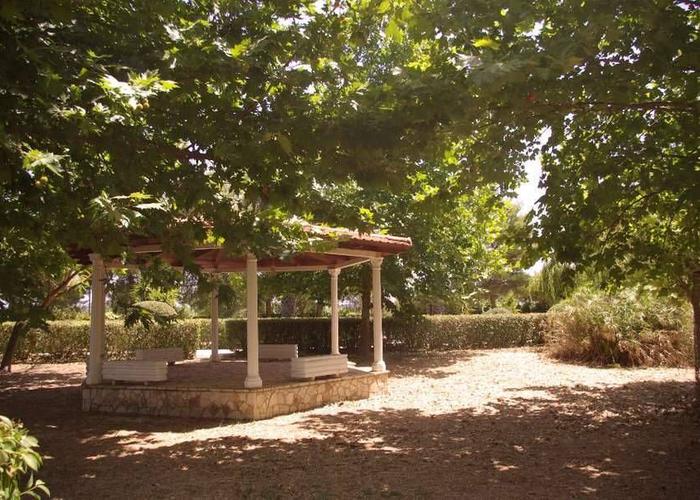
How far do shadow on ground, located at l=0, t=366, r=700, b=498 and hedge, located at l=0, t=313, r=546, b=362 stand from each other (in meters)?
10.5

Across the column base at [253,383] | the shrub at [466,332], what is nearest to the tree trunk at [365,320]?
the shrub at [466,332]

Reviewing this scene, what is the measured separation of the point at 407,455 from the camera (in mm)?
6988

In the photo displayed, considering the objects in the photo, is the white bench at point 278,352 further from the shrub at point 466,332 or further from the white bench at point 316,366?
the shrub at point 466,332

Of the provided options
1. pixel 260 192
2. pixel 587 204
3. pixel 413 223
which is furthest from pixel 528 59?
pixel 413 223

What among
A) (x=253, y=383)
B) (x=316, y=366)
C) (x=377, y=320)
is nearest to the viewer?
(x=253, y=383)

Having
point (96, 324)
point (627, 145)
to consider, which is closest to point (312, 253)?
point (96, 324)

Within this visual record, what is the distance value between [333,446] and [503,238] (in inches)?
157

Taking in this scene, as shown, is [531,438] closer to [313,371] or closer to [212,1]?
[313,371]

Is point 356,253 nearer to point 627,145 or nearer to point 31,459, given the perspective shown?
point 627,145

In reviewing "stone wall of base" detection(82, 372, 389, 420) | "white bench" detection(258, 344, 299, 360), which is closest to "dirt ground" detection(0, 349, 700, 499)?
"stone wall of base" detection(82, 372, 389, 420)

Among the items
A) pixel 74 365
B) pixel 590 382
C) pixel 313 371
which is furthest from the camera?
pixel 74 365

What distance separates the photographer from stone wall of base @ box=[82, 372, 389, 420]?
954 centimetres

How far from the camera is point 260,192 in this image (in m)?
5.93

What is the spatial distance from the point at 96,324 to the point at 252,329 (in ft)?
10.5
